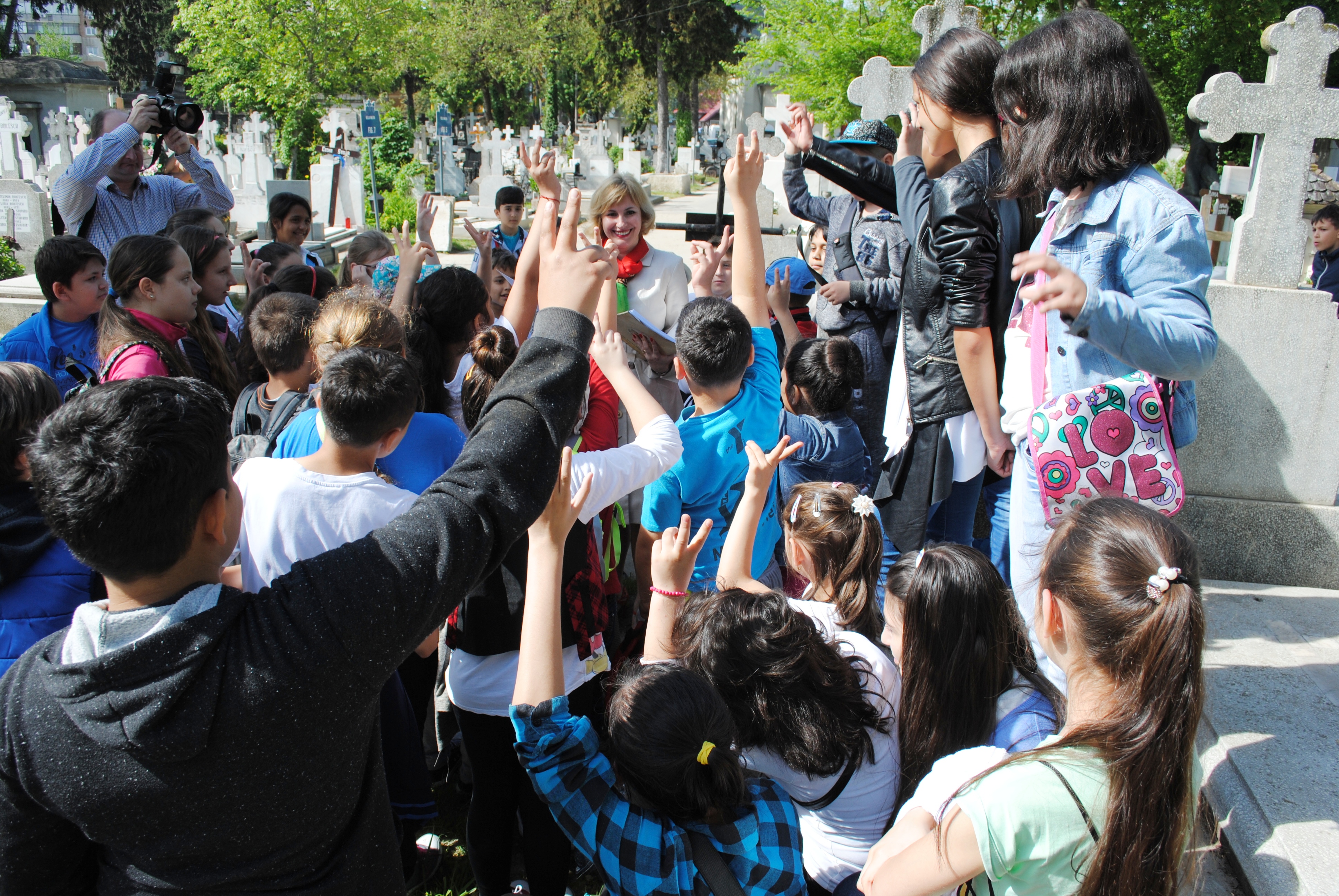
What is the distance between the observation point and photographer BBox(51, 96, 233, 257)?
4938 millimetres

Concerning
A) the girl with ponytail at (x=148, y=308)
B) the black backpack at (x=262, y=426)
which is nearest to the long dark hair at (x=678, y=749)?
the black backpack at (x=262, y=426)

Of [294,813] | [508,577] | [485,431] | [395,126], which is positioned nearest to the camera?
[294,813]

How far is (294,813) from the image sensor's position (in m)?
1.17

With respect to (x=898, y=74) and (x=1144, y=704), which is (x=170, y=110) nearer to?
(x=898, y=74)

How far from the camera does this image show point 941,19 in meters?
4.20

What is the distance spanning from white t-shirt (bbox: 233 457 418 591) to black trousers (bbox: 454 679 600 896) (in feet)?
2.04

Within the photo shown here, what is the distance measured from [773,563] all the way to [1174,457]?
4.28 ft

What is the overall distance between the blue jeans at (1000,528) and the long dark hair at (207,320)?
278 cm

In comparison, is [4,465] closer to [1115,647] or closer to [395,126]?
[1115,647]

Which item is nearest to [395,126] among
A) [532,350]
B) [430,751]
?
[430,751]

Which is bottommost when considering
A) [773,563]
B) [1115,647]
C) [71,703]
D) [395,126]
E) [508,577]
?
[773,563]

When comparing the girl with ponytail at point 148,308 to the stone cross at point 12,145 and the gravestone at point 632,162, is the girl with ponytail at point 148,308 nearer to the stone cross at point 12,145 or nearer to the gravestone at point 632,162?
the stone cross at point 12,145

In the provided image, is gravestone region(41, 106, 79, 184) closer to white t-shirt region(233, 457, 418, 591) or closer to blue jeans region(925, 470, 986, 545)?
white t-shirt region(233, 457, 418, 591)

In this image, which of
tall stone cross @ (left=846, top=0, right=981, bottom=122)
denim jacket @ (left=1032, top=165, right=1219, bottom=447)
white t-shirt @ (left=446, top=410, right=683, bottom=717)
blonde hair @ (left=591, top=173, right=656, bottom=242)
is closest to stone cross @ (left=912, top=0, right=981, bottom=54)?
tall stone cross @ (left=846, top=0, right=981, bottom=122)
